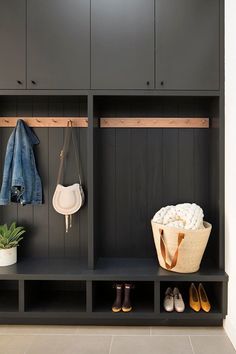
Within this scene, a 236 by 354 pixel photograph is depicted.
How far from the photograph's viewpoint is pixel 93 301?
2.04m

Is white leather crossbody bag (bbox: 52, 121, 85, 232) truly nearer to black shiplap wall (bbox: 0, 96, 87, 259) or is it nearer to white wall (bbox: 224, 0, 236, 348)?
black shiplap wall (bbox: 0, 96, 87, 259)

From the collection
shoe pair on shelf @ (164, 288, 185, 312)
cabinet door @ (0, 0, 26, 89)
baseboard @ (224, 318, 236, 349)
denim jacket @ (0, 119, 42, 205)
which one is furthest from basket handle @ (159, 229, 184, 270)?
cabinet door @ (0, 0, 26, 89)

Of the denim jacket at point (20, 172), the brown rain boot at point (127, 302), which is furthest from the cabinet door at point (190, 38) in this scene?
the brown rain boot at point (127, 302)

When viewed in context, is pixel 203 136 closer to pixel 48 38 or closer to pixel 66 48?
pixel 66 48

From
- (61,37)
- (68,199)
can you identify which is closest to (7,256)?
(68,199)

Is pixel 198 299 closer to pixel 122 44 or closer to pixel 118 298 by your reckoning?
pixel 118 298

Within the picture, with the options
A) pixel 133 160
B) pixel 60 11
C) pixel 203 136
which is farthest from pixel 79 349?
pixel 60 11

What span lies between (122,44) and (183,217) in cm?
134

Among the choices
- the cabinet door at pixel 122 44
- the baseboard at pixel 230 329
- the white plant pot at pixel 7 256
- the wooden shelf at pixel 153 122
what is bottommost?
the baseboard at pixel 230 329

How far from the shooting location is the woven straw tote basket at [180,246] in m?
1.91

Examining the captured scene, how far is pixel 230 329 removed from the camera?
190 cm

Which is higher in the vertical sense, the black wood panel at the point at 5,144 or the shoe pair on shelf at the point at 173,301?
the black wood panel at the point at 5,144

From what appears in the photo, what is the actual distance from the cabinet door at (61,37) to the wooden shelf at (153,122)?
432 millimetres

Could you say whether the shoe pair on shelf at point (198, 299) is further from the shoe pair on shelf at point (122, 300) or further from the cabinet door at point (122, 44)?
the cabinet door at point (122, 44)
